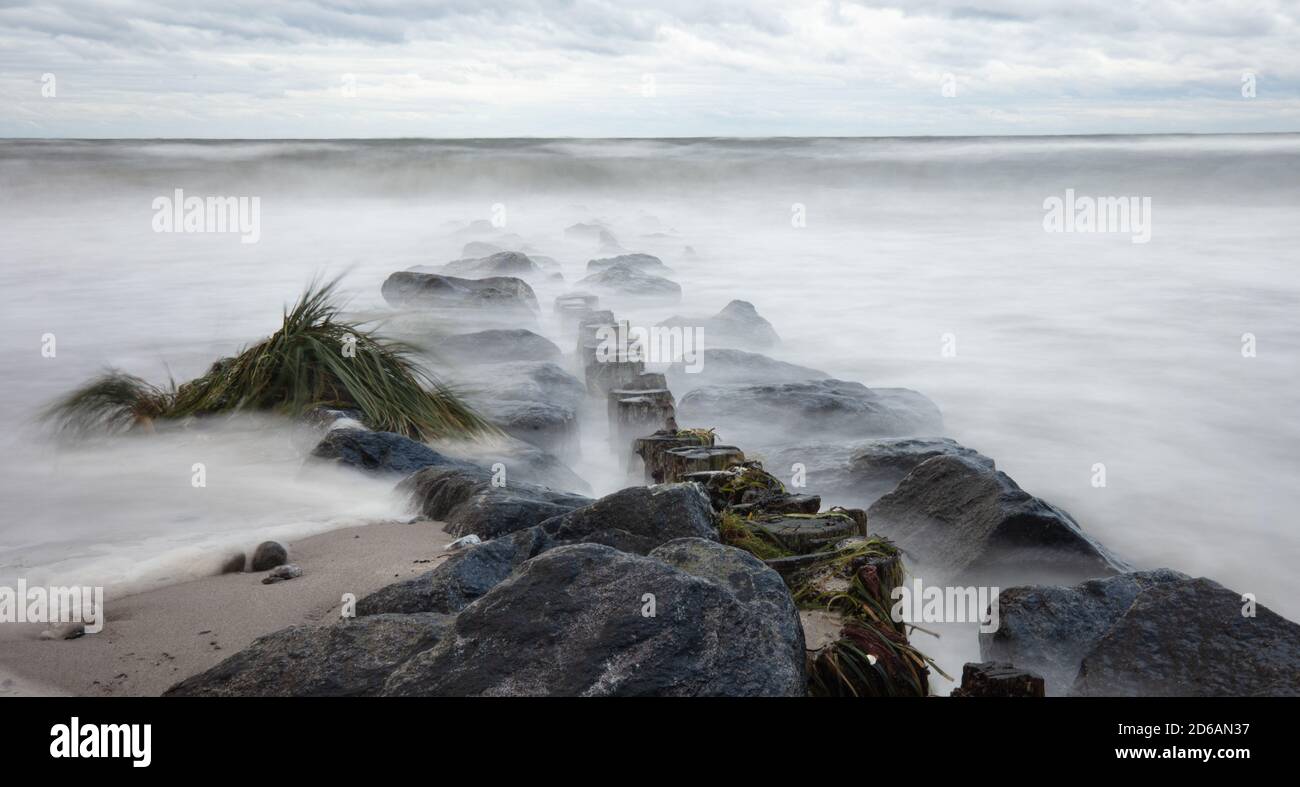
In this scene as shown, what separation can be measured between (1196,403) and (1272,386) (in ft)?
3.95

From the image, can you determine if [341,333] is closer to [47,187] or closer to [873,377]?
[873,377]

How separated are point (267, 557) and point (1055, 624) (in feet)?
8.79

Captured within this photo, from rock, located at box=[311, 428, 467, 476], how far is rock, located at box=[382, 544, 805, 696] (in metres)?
2.61

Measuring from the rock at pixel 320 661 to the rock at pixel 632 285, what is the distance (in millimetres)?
11573

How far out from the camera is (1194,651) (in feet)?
9.41

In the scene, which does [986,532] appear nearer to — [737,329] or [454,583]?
[454,583]

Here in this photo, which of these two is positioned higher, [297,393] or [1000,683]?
[297,393]

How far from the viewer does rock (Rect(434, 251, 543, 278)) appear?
1517 cm

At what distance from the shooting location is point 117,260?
67.2 feet

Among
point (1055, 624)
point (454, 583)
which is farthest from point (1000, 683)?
point (454, 583)

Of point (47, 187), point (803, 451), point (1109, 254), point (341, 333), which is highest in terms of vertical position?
point (47, 187)

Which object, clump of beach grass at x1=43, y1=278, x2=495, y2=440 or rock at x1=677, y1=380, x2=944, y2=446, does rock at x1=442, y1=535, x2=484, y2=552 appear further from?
rock at x1=677, y1=380, x2=944, y2=446

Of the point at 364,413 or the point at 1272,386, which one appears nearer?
the point at 364,413

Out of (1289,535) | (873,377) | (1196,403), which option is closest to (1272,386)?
(1196,403)
